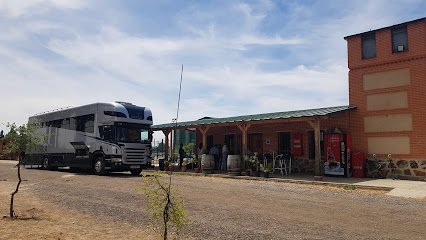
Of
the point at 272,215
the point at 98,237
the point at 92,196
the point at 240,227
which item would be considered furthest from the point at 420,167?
the point at 98,237

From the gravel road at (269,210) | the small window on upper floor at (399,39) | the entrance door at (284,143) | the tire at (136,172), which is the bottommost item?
the gravel road at (269,210)

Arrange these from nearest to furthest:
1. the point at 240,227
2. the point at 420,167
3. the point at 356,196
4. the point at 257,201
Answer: the point at 240,227, the point at 257,201, the point at 356,196, the point at 420,167

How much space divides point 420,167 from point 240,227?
1159 cm

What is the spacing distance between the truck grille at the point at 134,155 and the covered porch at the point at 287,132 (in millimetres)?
3786

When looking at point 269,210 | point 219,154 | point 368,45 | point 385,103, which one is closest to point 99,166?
point 219,154

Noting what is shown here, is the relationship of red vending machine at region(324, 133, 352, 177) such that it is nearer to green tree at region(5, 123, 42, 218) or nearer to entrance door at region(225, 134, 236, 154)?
entrance door at region(225, 134, 236, 154)

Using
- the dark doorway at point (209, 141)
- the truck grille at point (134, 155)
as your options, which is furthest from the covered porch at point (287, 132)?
the truck grille at point (134, 155)

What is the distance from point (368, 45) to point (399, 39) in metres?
1.39

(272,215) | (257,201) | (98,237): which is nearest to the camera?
(98,237)

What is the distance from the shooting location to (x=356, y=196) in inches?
464

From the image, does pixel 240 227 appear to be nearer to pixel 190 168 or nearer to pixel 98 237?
pixel 98 237

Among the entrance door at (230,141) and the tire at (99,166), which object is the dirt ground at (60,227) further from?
the entrance door at (230,141)

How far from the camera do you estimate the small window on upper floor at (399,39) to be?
16.5 metres

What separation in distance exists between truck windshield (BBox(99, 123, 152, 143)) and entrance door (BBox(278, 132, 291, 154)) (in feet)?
24.1
